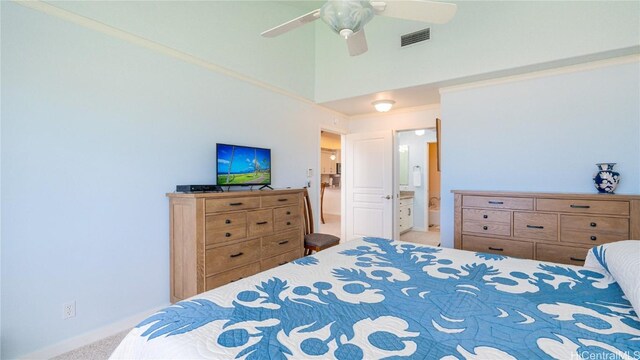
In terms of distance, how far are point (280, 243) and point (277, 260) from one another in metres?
0.18

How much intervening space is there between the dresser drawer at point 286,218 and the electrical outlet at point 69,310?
1673 mm

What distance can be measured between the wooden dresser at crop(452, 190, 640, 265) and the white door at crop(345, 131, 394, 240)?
63.6 inches

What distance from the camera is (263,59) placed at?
341 cm

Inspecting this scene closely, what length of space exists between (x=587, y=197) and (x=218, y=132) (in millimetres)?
3461

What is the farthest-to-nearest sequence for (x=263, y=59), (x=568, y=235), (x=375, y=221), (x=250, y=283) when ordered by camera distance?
(x=375, y=221)
(x=263, y=59)
(x=568, y=235)
(x=250, y=283)

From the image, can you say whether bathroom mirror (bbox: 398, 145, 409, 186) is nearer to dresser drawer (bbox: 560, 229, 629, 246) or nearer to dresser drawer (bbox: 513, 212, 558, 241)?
dresser drawer (bbox: 513, 212, 558, 241)

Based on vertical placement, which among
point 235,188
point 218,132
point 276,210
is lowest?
point 276,210

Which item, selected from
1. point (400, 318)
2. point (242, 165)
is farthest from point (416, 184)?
point (400, 318)

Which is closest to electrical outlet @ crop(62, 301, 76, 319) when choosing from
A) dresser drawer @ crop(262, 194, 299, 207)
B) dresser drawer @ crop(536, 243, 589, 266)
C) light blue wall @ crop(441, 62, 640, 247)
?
dresser drawer @ crop(262, 194, 299, 207)

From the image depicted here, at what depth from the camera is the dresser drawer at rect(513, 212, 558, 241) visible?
2561 millimetres

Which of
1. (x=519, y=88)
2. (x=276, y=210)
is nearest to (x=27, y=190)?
(x=276, y=210)

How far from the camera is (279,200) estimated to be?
3.08 meters

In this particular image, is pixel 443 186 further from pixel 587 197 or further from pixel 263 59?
pixel 263 59

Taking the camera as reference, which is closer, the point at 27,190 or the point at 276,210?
the point at 27,190
